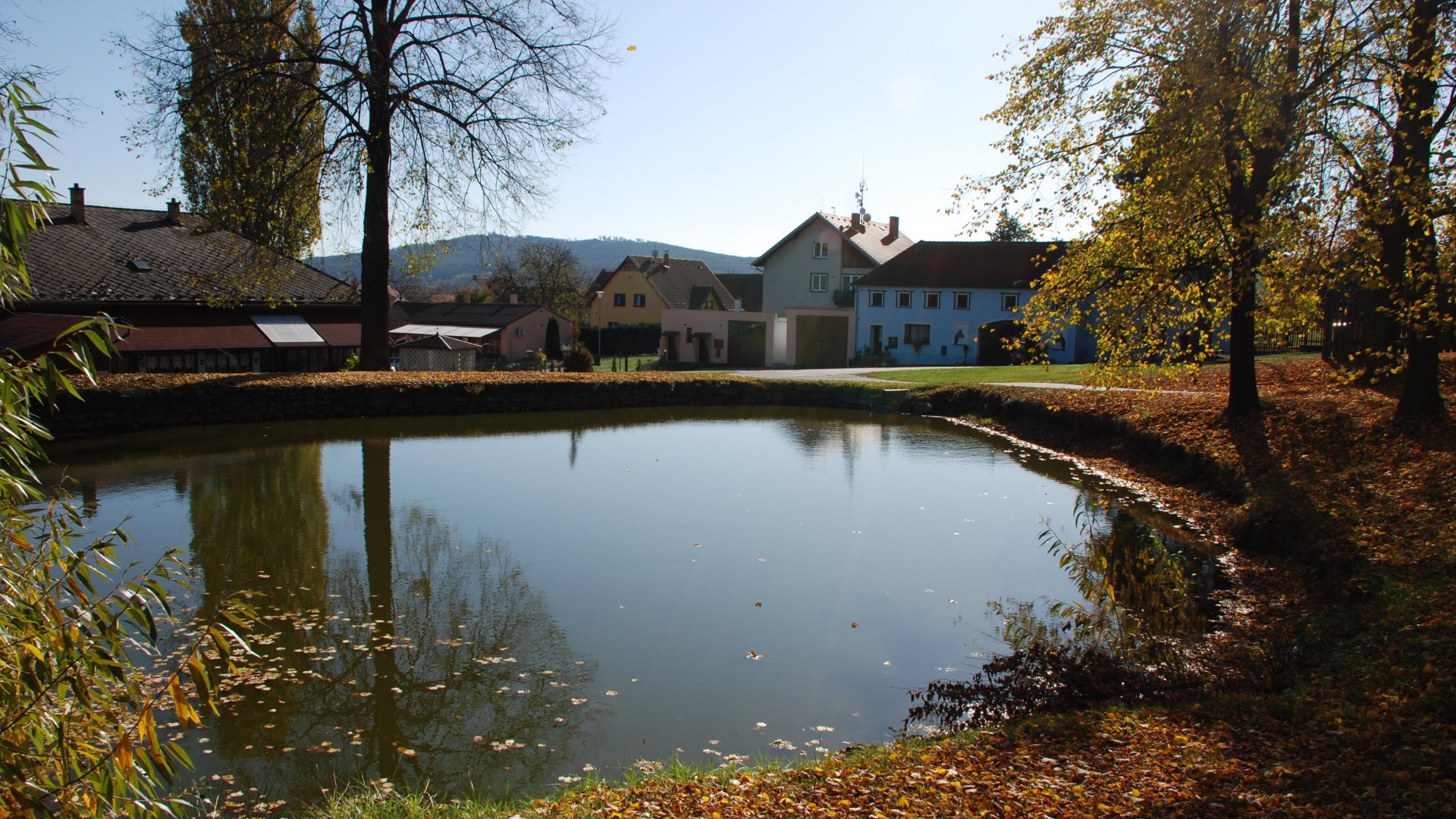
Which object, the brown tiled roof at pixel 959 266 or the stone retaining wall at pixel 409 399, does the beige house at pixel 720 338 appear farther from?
the stone retaining wall at pixel 409 399

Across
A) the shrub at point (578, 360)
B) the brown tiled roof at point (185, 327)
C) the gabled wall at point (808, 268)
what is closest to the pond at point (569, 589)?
the brown tiled roof at point (185, 327)

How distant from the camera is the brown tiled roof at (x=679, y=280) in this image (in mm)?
64688

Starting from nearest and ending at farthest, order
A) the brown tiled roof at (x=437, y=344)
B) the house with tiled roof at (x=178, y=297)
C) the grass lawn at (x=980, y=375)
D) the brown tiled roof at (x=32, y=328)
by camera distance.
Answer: the brown tiled roof at (x=32, y=328) → the house with tiled roof at (x=178, y=297) → the grass lawn at (x=980, y=375) → the brown tiled roof at (x=437, y=344)

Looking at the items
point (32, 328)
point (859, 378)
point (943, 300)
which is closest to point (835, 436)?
point (859, 378)

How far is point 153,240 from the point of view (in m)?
30.3

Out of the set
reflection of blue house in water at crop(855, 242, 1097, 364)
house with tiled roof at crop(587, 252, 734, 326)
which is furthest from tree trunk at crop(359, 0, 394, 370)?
house with tiled roof at crop(587, 252, 734, 326)

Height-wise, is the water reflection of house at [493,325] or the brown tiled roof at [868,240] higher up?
the brown tiled roof at [868,240]

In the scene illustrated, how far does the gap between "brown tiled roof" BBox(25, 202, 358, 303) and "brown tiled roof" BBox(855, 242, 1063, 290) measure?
26.0 meters

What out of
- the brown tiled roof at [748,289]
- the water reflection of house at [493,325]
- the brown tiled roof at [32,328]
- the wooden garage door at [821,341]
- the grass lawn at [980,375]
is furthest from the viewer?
the brown tiled roof at [748,289]

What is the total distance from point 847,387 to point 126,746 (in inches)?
1105

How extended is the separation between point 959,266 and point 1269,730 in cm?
4280

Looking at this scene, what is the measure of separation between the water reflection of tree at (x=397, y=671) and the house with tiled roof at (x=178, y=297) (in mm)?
16642

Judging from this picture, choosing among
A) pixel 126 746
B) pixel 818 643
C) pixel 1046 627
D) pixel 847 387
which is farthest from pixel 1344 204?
pixel 847 387

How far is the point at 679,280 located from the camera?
67062 mm
